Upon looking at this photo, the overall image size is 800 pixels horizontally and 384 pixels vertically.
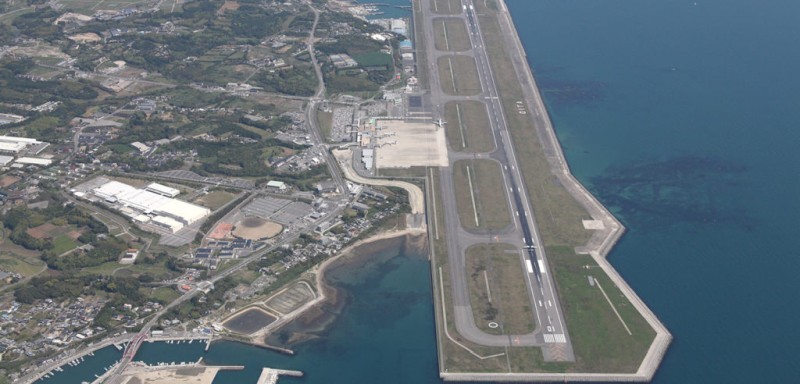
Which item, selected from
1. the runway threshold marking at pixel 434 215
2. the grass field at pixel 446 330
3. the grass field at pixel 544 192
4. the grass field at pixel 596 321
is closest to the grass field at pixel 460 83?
the grass field at pixel 544 192

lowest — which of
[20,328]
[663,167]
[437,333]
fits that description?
[20,328]

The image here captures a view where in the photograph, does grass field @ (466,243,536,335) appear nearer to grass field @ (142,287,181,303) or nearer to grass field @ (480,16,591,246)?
grass field @ (480,16,591,246)

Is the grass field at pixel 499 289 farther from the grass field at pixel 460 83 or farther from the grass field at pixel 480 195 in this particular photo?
the grass field at pixel 460 83

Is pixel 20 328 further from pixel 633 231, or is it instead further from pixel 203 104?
pixel 633 231

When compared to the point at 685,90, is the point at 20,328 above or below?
below

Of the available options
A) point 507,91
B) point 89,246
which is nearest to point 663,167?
point 507,91

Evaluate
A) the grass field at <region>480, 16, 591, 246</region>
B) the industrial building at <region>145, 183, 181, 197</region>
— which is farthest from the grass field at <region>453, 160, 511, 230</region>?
the industrial building at <region>145, 183, 181, 197</region>

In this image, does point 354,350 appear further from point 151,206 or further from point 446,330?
point 151,206
